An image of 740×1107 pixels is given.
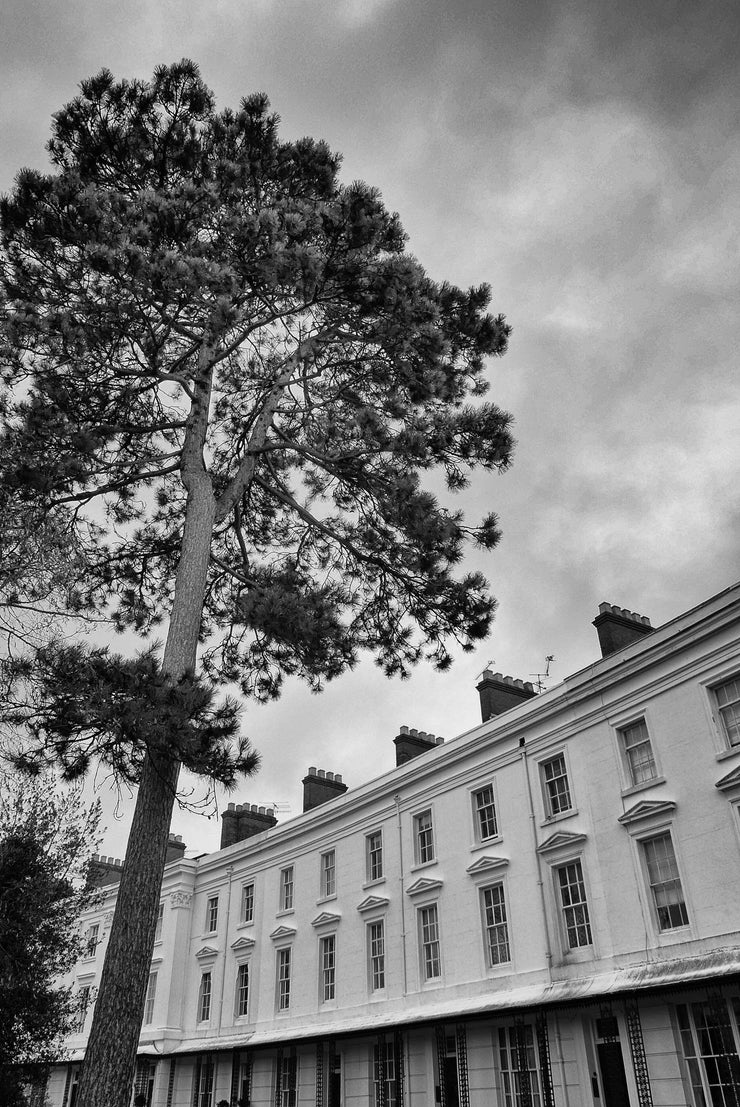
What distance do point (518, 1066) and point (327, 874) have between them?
9.86 m

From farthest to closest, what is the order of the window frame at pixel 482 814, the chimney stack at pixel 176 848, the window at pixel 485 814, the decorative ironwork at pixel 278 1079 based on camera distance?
1. the chimney stack at pixel 176 848
2. the decorative ironwork at pixel 278 1079
3. the window at pixel 485 814
4. the window frame at pixel 482 814

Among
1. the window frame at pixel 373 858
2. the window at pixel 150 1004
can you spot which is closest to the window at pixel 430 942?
the window frame at pixel 373 858

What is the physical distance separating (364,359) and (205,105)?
3.36 meters

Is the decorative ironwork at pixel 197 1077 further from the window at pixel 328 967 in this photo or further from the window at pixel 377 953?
the window at pixel 377 953

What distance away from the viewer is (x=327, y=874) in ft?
88.2

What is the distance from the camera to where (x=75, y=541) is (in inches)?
364

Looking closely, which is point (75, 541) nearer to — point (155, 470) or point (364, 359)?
point (155, 470)

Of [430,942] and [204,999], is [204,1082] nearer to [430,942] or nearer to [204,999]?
[204,999]

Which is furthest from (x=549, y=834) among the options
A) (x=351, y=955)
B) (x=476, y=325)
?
(x=476, y=325)

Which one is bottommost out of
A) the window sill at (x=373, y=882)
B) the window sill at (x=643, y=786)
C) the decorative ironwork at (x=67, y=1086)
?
the decorative ironwork at (x=67, y=1086)

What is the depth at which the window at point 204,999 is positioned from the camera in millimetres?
29906

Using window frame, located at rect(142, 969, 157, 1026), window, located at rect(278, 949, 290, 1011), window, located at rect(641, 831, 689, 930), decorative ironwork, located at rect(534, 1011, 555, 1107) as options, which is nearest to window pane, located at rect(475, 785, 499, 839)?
decorative ironwork, located at rect(534, 1011, 555, 1107)

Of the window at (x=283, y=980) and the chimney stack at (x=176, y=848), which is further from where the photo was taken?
the chimney stack at (x=176, y=848)

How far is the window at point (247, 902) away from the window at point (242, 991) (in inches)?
60.8
